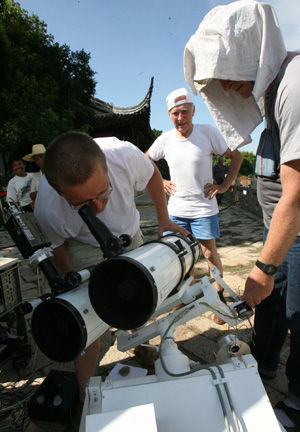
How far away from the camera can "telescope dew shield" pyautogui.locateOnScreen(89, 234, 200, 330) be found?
1.09 meters

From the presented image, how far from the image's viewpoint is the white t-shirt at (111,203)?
5.88 feet

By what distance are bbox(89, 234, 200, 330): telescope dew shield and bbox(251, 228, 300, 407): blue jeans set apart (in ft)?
2.46

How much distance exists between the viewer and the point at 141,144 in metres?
20.2

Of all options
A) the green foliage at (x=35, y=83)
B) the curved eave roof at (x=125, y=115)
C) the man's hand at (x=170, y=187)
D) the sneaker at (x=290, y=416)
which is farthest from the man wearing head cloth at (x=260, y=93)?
the curved eave roof at (x=125, y=115)

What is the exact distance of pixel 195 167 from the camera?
285 centimetres

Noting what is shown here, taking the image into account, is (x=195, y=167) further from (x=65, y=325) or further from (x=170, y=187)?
(x=65, y=325)

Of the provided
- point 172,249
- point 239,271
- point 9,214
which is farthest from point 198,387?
point 239,271

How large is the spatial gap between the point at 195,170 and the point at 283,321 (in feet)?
5.02

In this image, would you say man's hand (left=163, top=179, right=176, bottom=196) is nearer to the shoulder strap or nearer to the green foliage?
the shoulder strap

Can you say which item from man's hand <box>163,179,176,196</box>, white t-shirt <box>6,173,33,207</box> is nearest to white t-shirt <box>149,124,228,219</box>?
man's hand <box>163,179,176,196</box>

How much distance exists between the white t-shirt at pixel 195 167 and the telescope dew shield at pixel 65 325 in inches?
72.2

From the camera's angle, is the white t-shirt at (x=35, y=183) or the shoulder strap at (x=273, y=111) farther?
the white t-shirt at (x=35, y=183)

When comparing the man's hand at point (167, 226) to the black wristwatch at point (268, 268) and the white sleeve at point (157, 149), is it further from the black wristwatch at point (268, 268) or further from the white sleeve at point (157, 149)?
the white sleeve at point (157, 149)

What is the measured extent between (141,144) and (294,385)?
19.5 metres
